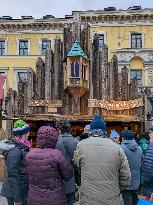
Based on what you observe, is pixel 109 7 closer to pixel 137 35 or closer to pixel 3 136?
pixel 137 35

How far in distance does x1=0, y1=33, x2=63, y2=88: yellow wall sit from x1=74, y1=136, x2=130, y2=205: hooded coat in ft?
118

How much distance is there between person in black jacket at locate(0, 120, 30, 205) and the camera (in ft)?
21.5

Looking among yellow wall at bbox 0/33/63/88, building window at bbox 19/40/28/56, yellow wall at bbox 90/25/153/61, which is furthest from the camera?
building window at bbox 19/40/28/56

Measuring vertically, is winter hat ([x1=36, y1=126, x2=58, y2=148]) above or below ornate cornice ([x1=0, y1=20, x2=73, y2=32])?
below

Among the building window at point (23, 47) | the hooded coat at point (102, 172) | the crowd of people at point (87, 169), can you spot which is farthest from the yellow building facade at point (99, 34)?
the hooded coat at point (102, 172)

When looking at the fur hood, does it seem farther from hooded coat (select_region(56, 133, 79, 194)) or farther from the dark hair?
the dark hair

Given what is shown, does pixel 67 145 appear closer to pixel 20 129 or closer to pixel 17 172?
pixel 20 129

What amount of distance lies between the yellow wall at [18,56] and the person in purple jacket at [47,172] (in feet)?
117

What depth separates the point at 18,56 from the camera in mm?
41219

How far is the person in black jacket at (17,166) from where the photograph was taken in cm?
655

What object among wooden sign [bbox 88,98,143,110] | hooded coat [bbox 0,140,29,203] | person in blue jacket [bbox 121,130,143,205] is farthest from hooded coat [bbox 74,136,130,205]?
wooden sign [bbox 88,98,143,110]

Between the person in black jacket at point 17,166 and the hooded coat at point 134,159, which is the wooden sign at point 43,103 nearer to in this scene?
the hooded coat at point 134,159

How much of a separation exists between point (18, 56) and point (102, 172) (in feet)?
121

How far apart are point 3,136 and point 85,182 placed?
33.7 feet
